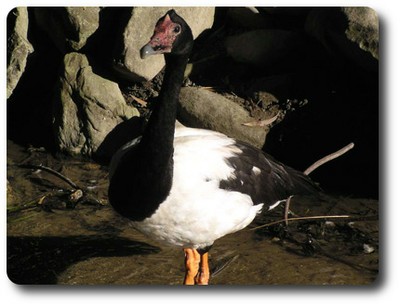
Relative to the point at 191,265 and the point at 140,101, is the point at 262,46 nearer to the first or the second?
the point at 140,101

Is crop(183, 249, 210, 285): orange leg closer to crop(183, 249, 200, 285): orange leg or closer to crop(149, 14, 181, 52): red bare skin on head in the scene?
crop(183, 249, 200, 285): orange leg

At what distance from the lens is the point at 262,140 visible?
14.8ft

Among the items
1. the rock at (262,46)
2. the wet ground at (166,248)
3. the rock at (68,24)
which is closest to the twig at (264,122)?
the rock at (262,46)

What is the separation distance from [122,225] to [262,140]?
87 centimetres

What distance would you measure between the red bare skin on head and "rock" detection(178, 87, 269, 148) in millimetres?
1414

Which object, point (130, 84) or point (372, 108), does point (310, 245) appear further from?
point (130, 84)

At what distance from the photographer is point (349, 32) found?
159 inches

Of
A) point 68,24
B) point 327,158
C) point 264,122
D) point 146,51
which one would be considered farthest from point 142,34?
point 146,51

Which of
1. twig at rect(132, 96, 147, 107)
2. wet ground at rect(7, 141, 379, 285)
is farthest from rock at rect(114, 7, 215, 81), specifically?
wet ground at rect(7, 141, 379, 285)

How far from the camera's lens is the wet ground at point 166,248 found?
381cm

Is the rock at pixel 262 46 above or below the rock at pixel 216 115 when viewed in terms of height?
above

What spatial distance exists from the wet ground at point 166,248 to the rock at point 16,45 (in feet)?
1.92

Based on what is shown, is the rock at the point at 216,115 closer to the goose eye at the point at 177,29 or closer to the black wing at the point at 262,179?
the black wing at the point at 262,179
